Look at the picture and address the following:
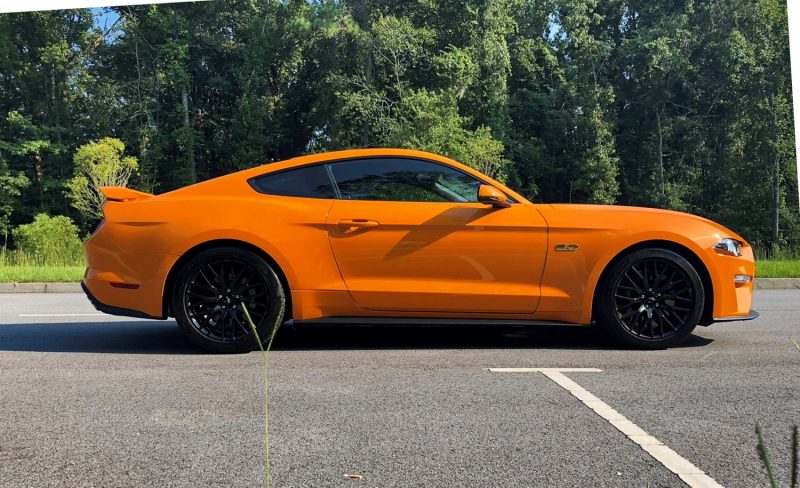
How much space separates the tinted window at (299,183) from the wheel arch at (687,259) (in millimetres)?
2047

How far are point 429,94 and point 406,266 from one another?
3229 cm

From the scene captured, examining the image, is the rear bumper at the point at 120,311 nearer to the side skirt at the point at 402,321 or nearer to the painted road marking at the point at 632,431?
the side skirt at the point at 402,321

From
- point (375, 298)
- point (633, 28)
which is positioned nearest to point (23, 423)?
point (375, 298)

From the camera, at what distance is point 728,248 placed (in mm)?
4898

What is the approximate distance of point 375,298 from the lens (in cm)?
479

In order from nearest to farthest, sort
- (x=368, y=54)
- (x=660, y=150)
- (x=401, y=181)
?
(x=401, y=181) < (x=368, y=54) < (x=660, y=150)

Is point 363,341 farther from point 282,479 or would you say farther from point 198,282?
point 282,479

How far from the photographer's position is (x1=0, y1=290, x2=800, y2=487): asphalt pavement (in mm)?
2578

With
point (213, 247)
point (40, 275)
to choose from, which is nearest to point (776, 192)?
point (40, 275)

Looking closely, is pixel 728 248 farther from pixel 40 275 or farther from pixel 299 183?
pixel 40 275

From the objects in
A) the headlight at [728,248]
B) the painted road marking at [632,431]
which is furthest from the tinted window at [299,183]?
the headlight at [728,248]

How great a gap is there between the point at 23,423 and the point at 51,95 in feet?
133

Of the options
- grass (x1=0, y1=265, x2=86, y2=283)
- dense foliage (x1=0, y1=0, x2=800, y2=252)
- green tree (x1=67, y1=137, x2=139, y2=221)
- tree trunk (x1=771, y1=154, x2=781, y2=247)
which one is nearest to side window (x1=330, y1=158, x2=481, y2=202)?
grass (x1=0, y1=265, x2=86, y2=283)

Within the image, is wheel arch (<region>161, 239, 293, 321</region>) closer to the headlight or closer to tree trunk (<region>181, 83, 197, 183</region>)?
the headlight
